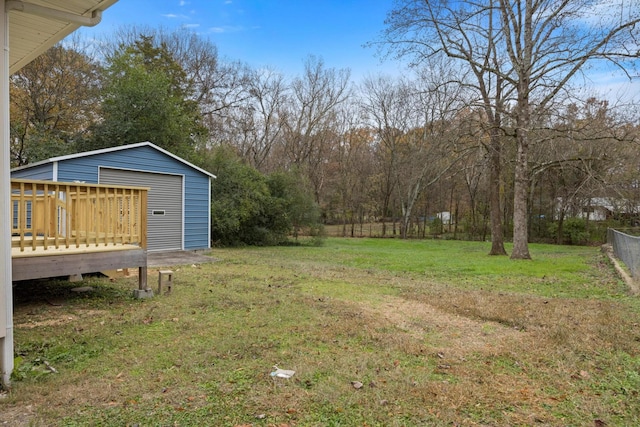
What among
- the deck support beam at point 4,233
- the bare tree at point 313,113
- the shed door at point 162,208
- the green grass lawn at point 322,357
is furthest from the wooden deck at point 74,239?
the bare tree at point 313,113

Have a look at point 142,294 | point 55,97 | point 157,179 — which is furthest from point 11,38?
point 55,97

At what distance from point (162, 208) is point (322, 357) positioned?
9.35m

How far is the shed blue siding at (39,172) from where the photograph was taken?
8.91 m

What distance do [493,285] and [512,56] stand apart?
799cm

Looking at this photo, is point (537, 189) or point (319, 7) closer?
point (319, 7)

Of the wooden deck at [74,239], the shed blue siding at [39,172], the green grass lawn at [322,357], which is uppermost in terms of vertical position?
the shed blue siding at [39,172]

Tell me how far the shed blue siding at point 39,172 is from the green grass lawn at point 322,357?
3.90 metres

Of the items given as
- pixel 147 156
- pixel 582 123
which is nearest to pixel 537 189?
pixel 582 123

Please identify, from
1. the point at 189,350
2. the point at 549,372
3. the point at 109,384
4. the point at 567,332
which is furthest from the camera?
Result: the point at 567,332

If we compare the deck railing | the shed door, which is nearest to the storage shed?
the shed door

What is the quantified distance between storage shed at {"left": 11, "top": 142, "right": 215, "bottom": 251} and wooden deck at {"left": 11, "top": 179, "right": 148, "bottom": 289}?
471 centimetres

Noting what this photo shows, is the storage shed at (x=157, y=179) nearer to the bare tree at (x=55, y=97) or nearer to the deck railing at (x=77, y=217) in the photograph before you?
the deck railing at (x=77, y=217)

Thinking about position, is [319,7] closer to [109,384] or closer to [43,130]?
[43,130]

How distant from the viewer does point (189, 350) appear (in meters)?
3.37
